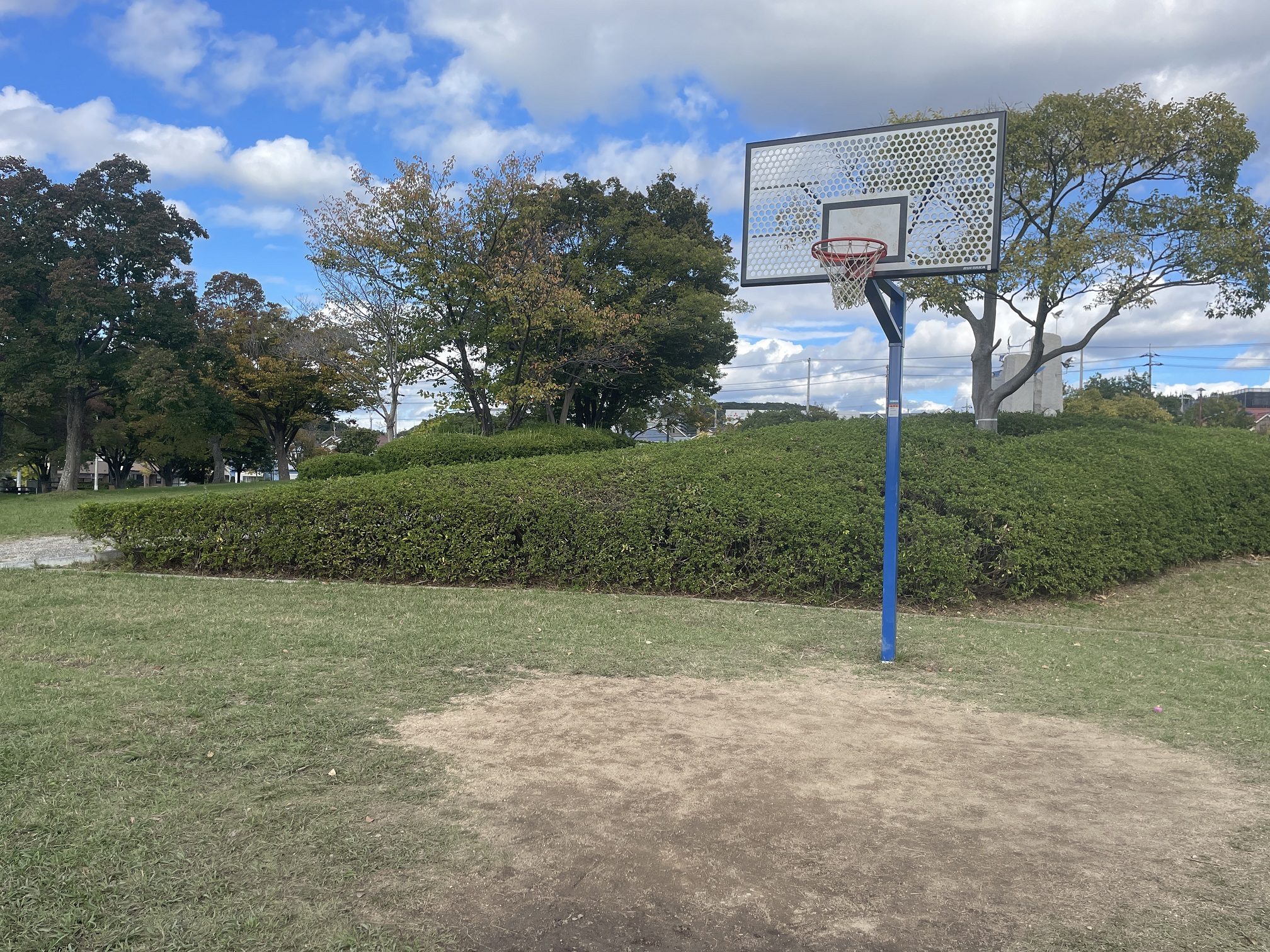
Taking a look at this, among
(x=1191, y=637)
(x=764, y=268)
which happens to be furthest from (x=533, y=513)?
(x=1191, y=637)

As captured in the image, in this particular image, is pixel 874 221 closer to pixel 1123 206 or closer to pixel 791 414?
pixel 1123 206

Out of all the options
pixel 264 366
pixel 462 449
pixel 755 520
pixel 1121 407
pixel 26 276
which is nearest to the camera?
pixel 755 520

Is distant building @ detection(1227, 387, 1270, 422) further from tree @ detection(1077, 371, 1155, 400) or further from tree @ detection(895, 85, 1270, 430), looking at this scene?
tree @ detection(895, 85, 1270, 430)

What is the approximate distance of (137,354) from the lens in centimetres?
2731

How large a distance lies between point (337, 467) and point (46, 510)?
10.8 metres

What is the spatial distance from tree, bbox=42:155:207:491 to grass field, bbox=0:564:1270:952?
2042 centimetres

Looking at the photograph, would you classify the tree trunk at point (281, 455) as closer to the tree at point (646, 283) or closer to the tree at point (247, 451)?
the tree at point (247, 451)

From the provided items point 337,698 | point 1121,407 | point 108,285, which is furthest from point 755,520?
point 1121,407

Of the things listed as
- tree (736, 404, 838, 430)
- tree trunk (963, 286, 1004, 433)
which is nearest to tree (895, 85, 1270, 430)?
tree trunk (963, 286, 1004, 433)

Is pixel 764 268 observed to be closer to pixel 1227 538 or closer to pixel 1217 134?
pixel 1227 538

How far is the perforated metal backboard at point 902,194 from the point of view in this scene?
671cm

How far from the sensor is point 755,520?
8.87 meters

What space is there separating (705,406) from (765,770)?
3388cm

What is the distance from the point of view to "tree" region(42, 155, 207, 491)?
25.6 metres
